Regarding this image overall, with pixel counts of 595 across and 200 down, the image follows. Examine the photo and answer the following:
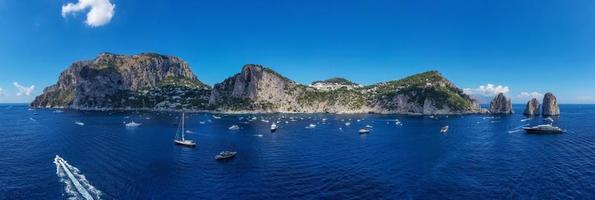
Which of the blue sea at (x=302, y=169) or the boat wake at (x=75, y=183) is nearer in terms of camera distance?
the boat wake at (x=75, y=183)

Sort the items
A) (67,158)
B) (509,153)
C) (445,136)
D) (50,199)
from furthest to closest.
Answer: (445,136) → (509,153) → (67,158) → (50,199)

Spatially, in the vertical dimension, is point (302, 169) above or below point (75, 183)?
above

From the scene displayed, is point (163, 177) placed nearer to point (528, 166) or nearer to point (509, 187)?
point (509, 187)

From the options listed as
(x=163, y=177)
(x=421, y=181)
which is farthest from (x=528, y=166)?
(x=163, y=177)

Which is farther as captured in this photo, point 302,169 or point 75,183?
point 302,169

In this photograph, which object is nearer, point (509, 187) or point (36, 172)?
point (509, 187)

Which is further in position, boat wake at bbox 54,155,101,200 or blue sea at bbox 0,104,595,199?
blue sea at bbox 0,104,595,199

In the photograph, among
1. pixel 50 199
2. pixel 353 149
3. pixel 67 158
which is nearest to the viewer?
pixel 50 199
